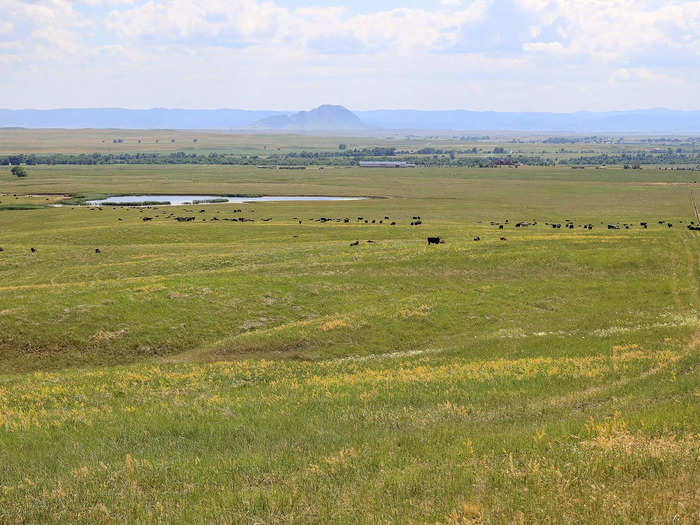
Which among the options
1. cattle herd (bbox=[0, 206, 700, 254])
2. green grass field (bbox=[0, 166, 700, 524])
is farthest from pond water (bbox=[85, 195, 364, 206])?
green grass field (bbox=[0, 166, 700, 524])

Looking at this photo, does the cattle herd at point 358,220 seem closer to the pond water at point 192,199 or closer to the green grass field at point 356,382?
the green grass field at point 356,382

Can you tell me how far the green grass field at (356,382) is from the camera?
41.7ft

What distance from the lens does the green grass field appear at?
12695 millimetres

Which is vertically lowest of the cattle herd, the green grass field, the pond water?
the green grass field

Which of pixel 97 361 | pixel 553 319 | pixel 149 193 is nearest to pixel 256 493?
pixel 97 361

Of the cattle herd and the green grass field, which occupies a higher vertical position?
the cattle herd

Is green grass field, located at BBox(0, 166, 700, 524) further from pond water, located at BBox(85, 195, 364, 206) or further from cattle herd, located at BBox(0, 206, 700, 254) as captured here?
pond water, located at BBox(85, 195, 364, 206)

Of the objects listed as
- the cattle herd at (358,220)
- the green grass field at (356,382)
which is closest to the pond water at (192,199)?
the cattle herd at (358,220)

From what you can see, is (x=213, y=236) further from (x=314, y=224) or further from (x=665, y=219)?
(x=665, y=219)

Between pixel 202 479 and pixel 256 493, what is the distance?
2.01 meters

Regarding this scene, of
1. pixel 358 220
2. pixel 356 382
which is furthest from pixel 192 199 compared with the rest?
pixel 356 382

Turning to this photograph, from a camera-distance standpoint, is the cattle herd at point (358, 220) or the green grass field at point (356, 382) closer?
the green grass field at point (356, 382)

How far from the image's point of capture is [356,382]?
79.8 feet

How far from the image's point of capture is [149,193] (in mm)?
163875
